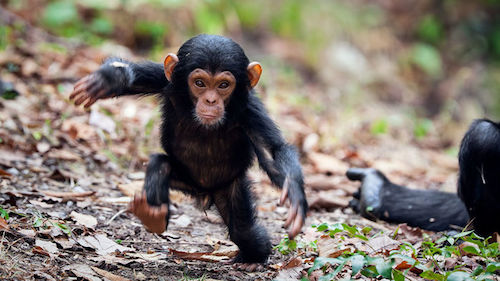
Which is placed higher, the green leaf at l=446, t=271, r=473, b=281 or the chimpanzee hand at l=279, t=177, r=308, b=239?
the chimpanzee hand at l=279, t=177, r=308, b=239

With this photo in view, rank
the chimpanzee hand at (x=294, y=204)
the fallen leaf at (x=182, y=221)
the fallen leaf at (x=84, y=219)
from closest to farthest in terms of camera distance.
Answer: the chimpanzee hand at (x=294, y=204) → the fallen leaf at (x=84, y=219) → the fallen leaf at (x=182, y=221)

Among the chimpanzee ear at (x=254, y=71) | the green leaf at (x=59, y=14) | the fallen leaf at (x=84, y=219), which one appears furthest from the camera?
the green leaf at (x=59, y=14)

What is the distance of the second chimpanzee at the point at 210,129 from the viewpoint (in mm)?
4379

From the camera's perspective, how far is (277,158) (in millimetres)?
4352

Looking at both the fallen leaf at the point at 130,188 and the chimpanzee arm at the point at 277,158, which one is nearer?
the chimpanzee arm at the point at 277,158

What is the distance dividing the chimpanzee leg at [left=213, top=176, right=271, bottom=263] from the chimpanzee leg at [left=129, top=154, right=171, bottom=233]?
2.01 feet

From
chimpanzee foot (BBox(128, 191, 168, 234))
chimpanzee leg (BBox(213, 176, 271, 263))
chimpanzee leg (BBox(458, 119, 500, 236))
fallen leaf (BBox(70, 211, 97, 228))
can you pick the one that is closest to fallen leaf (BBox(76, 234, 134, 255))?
fallen leaf (BBox(70, 211, 97, 228))

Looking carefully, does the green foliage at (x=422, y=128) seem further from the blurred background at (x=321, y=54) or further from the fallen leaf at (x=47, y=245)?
the fallen leaf at (x=47, y=245)

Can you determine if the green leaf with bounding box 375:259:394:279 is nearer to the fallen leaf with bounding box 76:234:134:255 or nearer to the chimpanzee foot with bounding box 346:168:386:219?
the fallen leaf with bounding box 76:234:134:255

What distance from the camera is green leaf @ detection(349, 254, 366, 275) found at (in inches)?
128

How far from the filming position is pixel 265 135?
454cm

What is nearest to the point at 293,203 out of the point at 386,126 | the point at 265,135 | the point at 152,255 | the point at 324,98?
the point at 265,135

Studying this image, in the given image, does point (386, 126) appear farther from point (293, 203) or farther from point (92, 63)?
point (293, 203)

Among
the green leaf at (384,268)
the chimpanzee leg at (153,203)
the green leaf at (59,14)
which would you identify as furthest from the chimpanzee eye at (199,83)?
the green leaf at (59,14)
